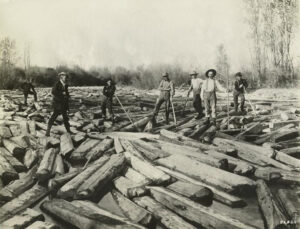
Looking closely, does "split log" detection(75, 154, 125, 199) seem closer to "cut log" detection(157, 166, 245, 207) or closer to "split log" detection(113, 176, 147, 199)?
"split log" detection(113, 176, 147, 199)

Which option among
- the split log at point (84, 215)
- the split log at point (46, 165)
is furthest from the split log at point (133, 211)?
the split log at point (46, 165)

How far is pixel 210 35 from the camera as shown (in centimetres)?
576

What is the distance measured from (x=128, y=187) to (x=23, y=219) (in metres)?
1.28

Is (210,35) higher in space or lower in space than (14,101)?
higher

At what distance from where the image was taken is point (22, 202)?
3.97 meters

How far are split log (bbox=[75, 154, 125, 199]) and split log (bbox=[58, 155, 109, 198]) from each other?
52 mm

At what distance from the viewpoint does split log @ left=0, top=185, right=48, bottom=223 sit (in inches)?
148

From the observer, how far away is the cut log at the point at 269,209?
313 centimetres

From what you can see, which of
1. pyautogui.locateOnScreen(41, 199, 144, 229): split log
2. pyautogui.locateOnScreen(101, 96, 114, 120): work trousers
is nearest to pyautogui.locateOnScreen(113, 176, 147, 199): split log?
pyautogui.locateOnScreen(41, 199, 144, 229): split log

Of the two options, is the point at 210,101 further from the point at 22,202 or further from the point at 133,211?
the point at 22,202

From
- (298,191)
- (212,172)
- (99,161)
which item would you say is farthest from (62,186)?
(298,191)

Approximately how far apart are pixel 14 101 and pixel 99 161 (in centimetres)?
457

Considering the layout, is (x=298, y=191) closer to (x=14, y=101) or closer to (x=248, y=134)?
(x=248, y=134)

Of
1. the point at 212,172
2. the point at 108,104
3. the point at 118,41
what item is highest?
the point at 118,41
